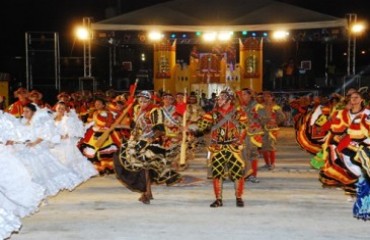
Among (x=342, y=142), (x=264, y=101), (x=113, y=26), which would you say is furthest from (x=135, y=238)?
(x=113, y=26)

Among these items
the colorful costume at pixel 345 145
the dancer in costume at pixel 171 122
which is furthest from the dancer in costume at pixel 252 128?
the colorful costume at pixel 345 145

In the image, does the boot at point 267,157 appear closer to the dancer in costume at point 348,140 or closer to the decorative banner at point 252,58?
the dancer in costume at point 348,140

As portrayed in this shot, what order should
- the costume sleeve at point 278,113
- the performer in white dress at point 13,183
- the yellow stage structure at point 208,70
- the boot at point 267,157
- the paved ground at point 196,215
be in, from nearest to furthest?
the paved ground at point 196,215, the performer in white dress at point 13,183, the boot at point 267,157, the costume sleeve at point 278,113, the yellow stage structure at point 208,70

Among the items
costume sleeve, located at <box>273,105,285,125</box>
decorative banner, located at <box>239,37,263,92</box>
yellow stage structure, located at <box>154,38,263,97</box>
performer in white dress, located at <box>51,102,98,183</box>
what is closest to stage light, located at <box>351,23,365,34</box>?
yellow stage structure, located at <box>154,38,263,97</box>

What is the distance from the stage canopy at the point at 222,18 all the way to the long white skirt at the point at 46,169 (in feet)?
43.4

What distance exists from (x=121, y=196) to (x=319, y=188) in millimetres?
3481

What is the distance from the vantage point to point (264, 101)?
1297 cm

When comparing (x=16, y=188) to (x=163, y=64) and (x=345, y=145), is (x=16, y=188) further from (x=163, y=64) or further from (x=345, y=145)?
(x=163, y=64)

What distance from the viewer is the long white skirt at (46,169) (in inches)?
362

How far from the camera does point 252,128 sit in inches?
463

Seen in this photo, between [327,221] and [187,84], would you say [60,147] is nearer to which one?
[327,221]

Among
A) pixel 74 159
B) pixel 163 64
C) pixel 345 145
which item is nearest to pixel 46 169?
pixel 74 159

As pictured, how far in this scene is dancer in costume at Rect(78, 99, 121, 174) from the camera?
12.0 meters

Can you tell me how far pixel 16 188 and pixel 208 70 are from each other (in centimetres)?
2104
